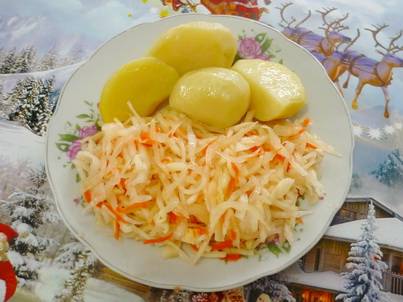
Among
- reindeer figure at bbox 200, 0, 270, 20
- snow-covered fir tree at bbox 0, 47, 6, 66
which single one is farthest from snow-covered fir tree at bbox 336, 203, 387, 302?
snow-covered fir tree at bbox 0, 47, 6, 66

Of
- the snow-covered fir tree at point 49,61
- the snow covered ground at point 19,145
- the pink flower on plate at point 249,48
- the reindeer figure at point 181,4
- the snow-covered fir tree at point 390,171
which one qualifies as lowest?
the snow-covered fir tree at point 390,171

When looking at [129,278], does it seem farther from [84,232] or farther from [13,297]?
[13,297]

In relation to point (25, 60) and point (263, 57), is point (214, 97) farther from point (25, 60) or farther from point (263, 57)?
point (25, 60)

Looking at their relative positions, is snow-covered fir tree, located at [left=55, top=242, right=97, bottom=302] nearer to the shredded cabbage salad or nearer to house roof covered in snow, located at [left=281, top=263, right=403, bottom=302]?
the shredded cabbage salad

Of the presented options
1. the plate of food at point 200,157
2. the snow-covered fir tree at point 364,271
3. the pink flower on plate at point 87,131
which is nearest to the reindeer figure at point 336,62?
the plate of food at point 200,157

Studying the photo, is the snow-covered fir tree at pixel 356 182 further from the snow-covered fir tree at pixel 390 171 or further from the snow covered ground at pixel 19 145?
the snow covered ground at pixel 19 145

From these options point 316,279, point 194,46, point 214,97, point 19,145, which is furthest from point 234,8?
point 316,279
